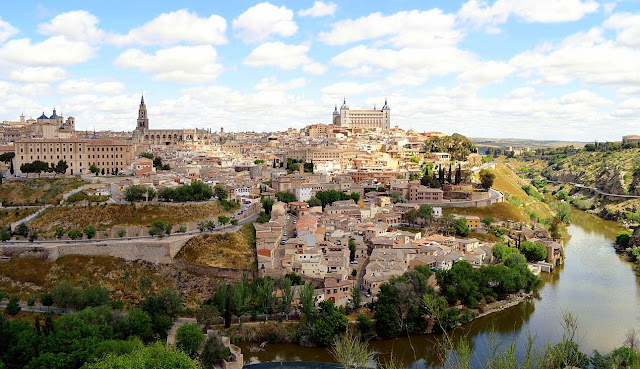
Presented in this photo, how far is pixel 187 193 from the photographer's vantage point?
83.3 feet

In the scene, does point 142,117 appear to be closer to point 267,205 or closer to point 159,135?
point 159,135

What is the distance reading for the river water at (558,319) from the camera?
16.1 metres

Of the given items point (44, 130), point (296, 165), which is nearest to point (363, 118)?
point (296, 165)

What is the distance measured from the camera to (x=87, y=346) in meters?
13.4

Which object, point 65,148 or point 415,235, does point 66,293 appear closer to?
point 415,235

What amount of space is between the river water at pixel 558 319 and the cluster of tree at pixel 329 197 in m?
10.8

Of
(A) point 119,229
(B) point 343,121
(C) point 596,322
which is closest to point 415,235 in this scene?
(C) point 596,322

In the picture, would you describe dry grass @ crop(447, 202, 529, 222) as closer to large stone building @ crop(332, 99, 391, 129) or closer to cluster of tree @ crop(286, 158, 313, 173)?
cluster of tree @ crop(286, 158, 313, 173)

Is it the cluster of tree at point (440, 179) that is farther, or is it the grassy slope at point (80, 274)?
the cluster of tree at point (440, 179)

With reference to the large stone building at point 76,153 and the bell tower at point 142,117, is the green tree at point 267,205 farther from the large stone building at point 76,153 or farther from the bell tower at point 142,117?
the bell tower at point 142,117

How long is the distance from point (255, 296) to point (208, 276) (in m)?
2.39

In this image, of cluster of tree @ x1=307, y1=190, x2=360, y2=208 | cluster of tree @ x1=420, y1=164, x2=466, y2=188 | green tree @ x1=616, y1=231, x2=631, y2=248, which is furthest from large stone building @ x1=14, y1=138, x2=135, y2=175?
green tree @ x1=616, y1=231, x2=631, y2=248

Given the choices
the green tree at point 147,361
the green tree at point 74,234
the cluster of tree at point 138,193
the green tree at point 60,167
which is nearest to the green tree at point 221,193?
the cluster of tree at point 138,193

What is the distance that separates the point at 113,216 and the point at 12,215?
4.48 metres
